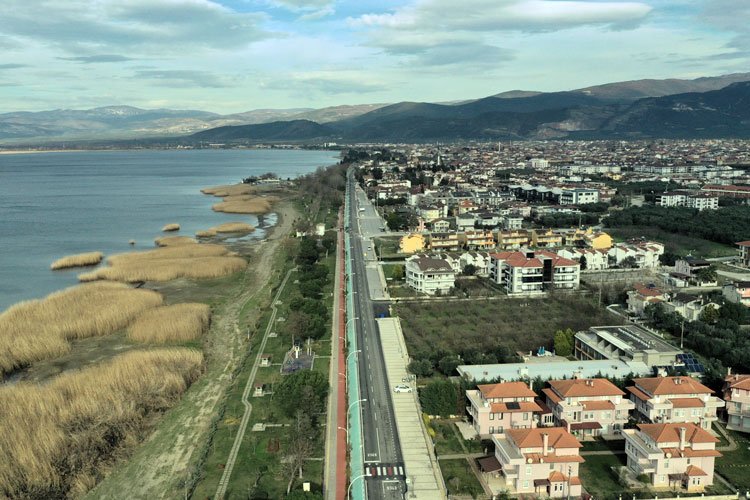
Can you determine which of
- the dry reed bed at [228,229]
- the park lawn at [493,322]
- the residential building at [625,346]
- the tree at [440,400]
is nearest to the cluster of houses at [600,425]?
the tree at [440,400]

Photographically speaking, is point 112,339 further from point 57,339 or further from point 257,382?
point 257,382

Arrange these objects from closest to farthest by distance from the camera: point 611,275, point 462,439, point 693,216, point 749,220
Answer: point 462,439 < point 611,275 < point 749,220 < point 693,216

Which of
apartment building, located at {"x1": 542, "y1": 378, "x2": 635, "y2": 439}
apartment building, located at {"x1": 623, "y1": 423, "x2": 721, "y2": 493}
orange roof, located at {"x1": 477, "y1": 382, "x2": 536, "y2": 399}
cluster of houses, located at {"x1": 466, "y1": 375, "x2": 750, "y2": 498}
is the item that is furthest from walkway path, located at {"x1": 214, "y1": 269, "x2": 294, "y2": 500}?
apartment building, located at {"x1": 623, "y1": 423, "x2": 721, "y2": 493}

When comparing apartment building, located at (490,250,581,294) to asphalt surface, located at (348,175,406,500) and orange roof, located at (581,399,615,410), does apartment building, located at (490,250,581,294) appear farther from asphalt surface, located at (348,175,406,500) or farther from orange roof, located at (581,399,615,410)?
orange roof, located at (581,399,615,410)

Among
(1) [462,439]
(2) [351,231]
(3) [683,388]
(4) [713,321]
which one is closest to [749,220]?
(4) [713,321]

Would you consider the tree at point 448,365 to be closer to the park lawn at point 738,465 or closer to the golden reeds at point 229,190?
the park lawn at point 738,465

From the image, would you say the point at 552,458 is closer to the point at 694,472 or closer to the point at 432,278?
the point at 694,472
